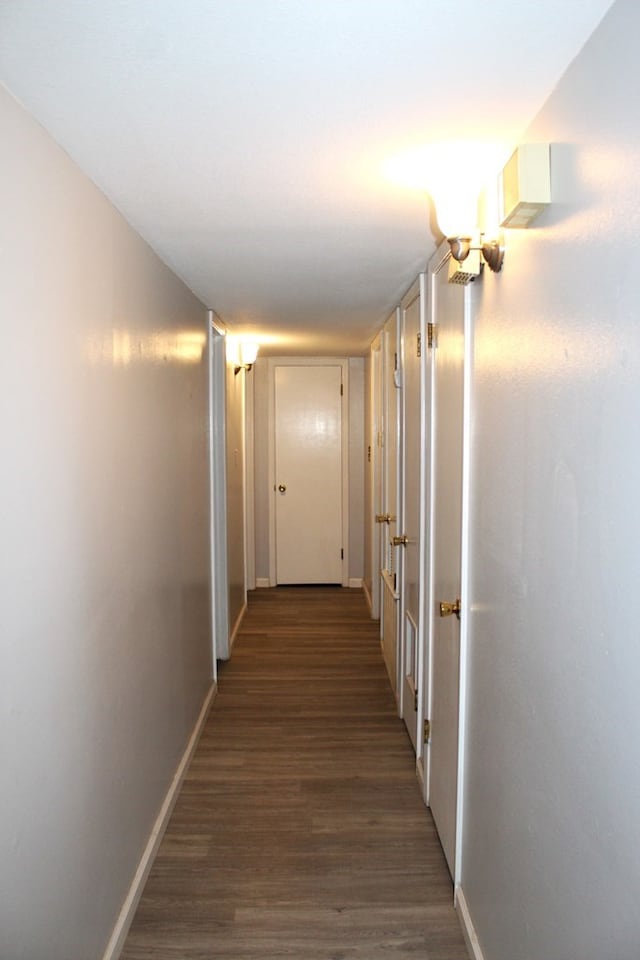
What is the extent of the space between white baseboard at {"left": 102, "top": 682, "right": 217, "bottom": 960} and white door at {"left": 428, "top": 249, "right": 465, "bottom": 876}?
3.42ft

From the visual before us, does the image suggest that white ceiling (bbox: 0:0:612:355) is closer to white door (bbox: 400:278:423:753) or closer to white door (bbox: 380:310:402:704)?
white door (bbox: 400:278:423:753)

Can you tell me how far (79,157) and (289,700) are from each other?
2983mm

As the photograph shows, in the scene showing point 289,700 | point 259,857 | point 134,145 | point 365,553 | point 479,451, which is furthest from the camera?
point 365,553

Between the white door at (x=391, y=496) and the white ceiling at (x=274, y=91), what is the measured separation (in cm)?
167

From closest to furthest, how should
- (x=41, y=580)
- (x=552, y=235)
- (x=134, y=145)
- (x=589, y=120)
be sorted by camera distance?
(x=589, y=120) < (x=552, y=235) < (x=41, y=580) < (x=134, y=145)

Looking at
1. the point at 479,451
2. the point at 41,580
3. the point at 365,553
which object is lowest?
the point at 365,553

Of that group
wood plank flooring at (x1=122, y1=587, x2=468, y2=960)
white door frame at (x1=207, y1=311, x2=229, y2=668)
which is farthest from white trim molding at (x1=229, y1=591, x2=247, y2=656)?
wood plank flooring at (x1=122, y1=587, x2=468, y2=960)

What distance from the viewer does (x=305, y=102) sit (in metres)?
1.26

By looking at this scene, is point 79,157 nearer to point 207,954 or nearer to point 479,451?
point 479,451

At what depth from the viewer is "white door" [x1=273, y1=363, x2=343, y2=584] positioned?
6109 millimetres

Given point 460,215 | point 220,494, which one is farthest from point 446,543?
point 220,494

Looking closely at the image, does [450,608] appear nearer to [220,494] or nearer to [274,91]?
[274,91]

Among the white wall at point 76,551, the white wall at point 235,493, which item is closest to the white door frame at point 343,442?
the white wall at point 235,493

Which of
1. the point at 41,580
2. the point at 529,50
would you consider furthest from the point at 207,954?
the point at 529,50
